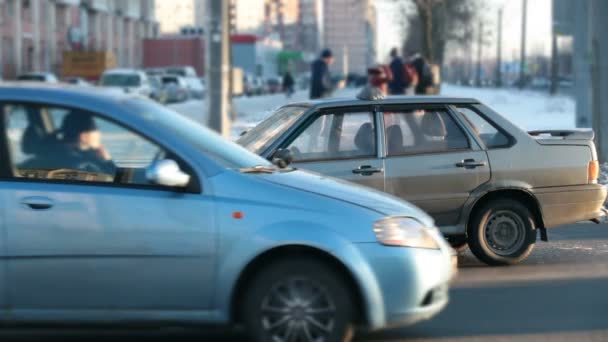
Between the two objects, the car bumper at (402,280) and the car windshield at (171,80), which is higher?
the car windshield at (171,80)

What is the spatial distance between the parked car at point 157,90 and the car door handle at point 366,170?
40.4 meters

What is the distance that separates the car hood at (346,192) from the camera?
585cm

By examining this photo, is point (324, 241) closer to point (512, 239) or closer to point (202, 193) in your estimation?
point (202, 193)

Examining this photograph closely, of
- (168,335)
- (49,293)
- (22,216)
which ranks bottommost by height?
(168,335)

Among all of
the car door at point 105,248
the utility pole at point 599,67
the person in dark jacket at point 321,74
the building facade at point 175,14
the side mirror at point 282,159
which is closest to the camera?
the car door at point 105,248

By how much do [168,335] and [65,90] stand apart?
69.5 inches

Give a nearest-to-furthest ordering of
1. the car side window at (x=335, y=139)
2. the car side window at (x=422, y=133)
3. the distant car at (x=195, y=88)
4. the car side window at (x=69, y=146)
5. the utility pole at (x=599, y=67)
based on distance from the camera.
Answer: the car side window at (x=69, y=146) → the car side window at (x=335, y=139) → the car side window at (x=422, y=133) → the utility pole at (x=599, y=67) → the distant car at (x=195, y=88)

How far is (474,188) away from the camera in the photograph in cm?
896

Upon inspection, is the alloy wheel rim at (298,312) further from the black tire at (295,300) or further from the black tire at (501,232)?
the black tire at (501,232)

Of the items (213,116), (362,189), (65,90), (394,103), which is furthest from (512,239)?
(213,116)

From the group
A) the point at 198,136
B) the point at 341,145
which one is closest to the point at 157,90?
the point at 341,145

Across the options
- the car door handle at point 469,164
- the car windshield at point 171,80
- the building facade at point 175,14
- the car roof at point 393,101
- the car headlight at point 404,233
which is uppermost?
the building facade at point 175,14

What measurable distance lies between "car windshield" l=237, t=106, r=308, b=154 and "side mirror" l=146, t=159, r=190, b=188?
328 centimetres

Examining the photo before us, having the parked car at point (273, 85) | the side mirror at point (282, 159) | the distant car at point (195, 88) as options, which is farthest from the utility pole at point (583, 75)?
the parked car at point (273, 85)
